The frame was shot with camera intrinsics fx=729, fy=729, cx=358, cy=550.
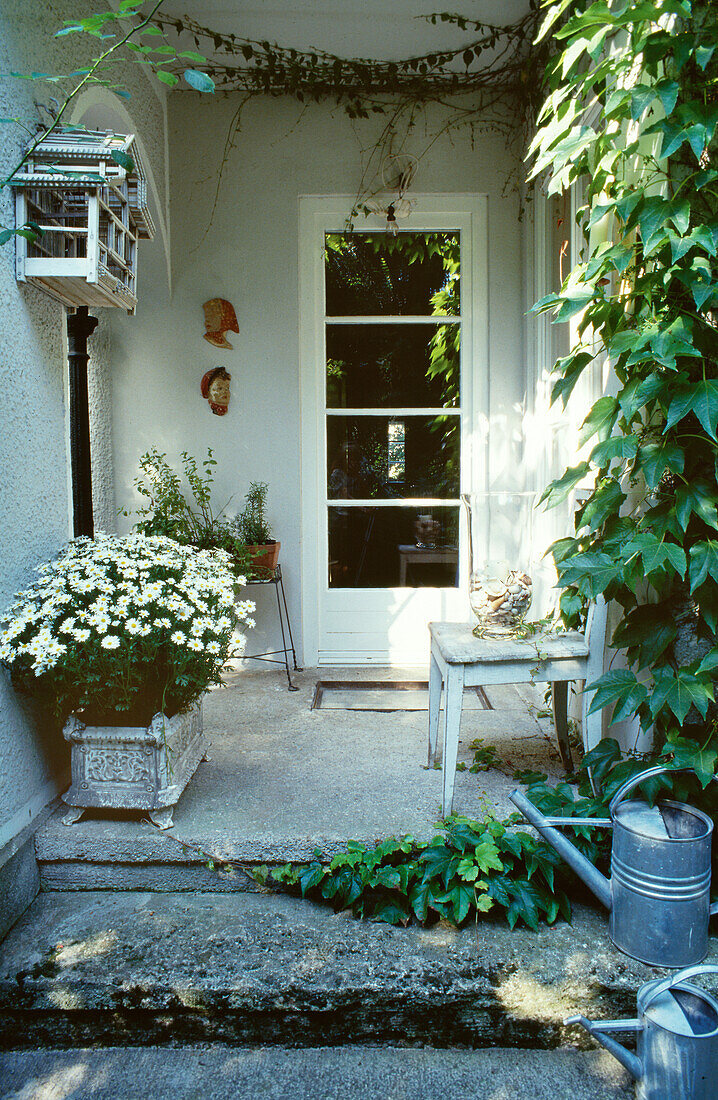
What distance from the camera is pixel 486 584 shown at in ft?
7.47

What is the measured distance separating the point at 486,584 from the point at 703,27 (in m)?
1.49

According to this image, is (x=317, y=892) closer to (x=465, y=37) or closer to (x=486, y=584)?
(x=486, y=584)

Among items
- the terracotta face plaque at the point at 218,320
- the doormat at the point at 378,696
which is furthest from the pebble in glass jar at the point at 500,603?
the terracotta face plaque at the point at 218,320

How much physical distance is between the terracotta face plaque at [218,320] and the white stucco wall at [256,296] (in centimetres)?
5

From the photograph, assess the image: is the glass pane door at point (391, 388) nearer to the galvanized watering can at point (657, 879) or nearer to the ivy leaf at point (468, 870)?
the ivy leaf at point (468, 870)

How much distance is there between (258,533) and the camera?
3.48 metres

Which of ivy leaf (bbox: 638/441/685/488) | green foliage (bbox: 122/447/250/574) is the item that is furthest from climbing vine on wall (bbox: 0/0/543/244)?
ivy leaf (bbox: 638/441/685/488)

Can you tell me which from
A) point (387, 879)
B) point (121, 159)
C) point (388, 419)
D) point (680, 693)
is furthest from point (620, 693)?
point (388, 419)

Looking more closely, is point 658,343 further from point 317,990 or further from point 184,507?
point 184,507

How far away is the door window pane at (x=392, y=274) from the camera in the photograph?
3646 millimetres

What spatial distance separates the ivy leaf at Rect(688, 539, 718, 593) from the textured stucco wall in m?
1.71

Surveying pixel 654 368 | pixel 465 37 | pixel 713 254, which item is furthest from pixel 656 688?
pixel 465 37

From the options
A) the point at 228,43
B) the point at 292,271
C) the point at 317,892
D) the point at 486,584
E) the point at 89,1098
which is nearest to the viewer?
the point at 89,1098

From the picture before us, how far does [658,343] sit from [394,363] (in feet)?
7.08
